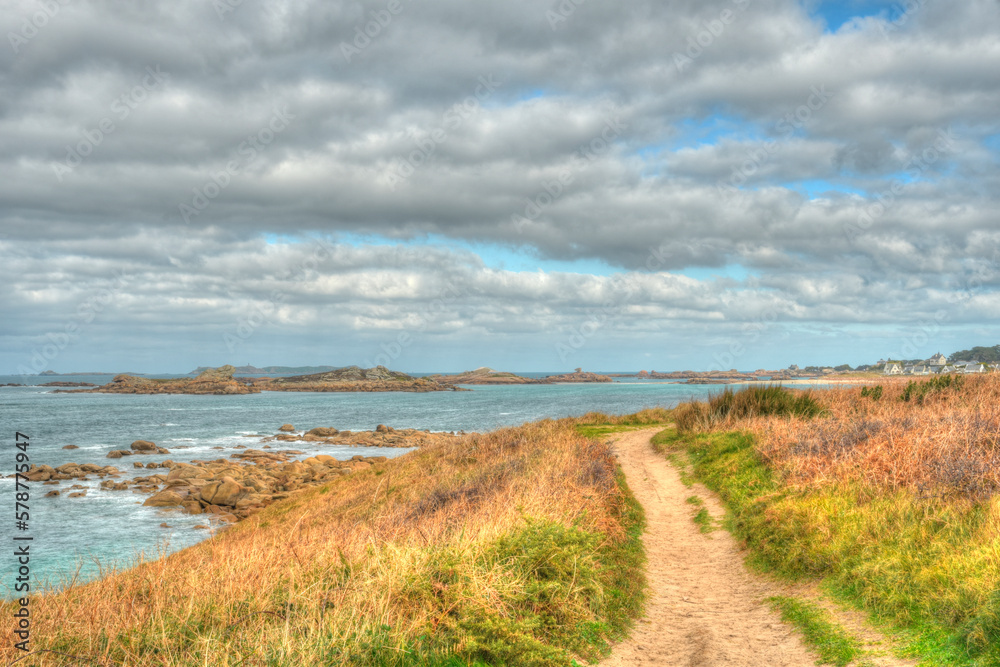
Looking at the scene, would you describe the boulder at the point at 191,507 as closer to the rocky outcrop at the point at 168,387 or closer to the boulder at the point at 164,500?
the boulder at the point at 164,500

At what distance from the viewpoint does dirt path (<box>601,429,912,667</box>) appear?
7.23 metres

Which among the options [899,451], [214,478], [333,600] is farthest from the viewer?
[214,478]

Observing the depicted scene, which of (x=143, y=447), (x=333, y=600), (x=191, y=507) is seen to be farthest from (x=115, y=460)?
(x=333, y=600)

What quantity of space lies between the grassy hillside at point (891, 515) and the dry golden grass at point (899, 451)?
0.10 ft

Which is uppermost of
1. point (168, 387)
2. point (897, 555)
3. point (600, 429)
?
point (897, 555)

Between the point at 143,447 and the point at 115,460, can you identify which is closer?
the point at 115,460

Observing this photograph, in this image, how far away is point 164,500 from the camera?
28.6 metres

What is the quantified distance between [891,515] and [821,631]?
2857 mm

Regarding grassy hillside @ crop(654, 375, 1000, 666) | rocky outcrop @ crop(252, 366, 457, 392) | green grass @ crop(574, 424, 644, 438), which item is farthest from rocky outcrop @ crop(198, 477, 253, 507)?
rocky outcrop @ crop(252, 366, 457, 392)

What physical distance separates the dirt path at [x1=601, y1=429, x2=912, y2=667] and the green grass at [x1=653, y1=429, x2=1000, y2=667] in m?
0.67

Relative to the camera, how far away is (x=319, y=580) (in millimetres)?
6941

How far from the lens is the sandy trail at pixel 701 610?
7.23 m

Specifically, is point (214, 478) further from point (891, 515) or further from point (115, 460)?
point (891, 515)

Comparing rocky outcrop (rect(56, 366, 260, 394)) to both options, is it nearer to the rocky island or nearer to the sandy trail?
the rocky island
